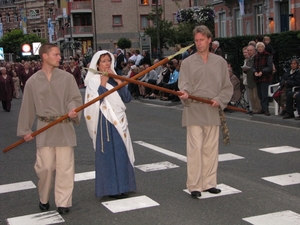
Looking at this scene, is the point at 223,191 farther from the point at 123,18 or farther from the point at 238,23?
the point at 123,18

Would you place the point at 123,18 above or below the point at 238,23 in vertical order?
above

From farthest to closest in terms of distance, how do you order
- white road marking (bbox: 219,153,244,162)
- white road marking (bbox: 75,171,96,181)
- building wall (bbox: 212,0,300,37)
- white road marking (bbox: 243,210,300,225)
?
building wall (bbox: 212,0,300,37)
white road marking (bbox: 219,153,244,162)
white road marking (bbox: 75,171,96,181)
white road marking (bbox: 243,210,300,225)

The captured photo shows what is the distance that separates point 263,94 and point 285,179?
7.32 meters

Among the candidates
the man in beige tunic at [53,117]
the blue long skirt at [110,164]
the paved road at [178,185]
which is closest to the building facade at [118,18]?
the paved road at [178,185]

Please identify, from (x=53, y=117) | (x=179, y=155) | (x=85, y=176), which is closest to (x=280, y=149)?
(x=179, y=155)

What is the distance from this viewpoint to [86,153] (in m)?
11.4

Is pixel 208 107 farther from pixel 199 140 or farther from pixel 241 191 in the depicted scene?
pixel 241 191

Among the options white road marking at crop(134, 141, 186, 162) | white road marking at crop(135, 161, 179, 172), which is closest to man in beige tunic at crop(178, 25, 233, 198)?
white road marking at crop(135, 161, 179, 172)

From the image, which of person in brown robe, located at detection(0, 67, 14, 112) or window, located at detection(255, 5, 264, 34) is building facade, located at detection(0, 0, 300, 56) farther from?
person in brown robe, located at detection(0, 67, 14, 112)

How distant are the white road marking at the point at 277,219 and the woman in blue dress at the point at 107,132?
5.88 ft

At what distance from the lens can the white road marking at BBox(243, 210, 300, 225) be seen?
6.34 m

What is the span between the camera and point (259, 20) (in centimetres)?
3731

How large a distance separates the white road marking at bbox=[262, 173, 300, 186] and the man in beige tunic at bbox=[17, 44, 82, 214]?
2.90 metres

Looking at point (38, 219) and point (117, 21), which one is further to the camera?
point (117, 21)
